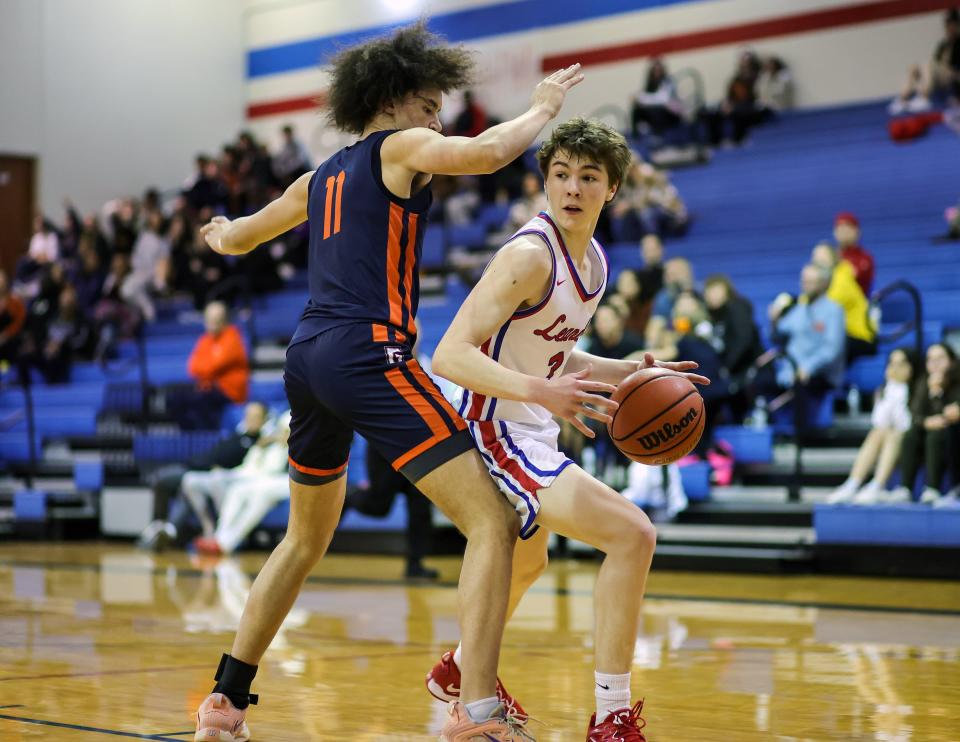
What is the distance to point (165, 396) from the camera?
1388 centimetres

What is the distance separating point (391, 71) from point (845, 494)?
642cm

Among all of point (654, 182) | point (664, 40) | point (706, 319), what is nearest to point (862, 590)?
point (706, 319)

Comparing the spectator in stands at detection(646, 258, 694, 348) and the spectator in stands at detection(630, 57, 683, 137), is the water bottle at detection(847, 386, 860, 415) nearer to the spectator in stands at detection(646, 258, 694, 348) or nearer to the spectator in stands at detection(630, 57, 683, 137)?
the spectator in stands at detection(646, 258, 694, 348)

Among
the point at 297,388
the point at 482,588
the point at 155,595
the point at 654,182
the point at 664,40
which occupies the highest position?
the point at 664,40

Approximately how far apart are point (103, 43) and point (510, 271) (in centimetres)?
1793

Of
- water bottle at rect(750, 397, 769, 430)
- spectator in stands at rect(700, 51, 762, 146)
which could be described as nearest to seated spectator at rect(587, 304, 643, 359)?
water bottle at rect(750, 397, 769, 430)

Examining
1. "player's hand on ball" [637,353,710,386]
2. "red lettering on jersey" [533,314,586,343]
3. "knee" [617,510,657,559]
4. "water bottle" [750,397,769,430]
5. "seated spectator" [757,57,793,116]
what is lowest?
"knee" [617,510,657,559]

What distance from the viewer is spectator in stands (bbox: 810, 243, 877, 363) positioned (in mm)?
10359

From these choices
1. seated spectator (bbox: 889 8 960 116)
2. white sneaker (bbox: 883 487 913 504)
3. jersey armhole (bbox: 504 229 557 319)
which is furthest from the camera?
seated spectator (bbox: 889 8 960 116)

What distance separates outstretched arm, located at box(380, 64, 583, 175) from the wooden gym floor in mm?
1490

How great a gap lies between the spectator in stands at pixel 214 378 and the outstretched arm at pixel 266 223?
9.22 meters

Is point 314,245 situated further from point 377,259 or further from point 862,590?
point 862,590

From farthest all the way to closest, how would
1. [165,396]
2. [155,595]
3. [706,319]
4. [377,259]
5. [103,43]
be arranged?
[103,43], [165,396], [706,319], [155,595], [377,259]

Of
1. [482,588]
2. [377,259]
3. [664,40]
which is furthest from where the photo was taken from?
[664,40]
